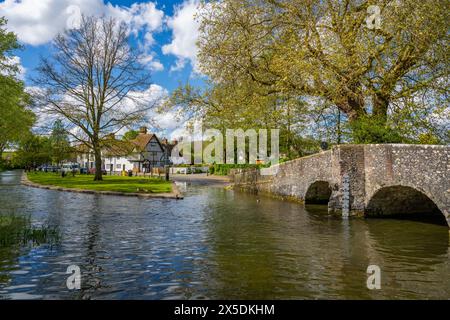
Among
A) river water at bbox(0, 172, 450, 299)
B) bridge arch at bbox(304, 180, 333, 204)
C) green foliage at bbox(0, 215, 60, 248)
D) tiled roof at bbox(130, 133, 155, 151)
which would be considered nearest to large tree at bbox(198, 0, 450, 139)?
bridge arch at bbox(304, 180, 333, 204)

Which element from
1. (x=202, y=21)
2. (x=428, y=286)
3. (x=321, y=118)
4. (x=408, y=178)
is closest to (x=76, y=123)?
(x=202, y=21)

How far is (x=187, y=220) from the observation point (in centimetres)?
1447

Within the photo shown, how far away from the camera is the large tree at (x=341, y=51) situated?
15.9 m

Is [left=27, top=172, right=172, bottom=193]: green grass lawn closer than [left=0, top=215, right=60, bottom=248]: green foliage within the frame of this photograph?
No

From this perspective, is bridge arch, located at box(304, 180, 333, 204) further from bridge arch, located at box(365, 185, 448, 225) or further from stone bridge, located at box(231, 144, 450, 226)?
bridge arch, located at box(365, 185, 448, 225)

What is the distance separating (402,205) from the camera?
53.6 feet

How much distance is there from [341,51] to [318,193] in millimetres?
8527

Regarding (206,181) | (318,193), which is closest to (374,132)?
(318,193)

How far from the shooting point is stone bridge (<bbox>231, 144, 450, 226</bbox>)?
1223 cm

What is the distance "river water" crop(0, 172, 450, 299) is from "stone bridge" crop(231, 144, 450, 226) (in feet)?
3.95

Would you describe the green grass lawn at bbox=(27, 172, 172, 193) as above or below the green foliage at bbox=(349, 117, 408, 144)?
below

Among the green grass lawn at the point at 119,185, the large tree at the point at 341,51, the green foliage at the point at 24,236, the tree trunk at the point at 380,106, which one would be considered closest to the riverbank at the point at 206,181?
the green grass lawn at the point at 119,185

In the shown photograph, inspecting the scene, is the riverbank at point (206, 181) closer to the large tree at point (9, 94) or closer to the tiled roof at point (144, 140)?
the large tree at point (9, 94)

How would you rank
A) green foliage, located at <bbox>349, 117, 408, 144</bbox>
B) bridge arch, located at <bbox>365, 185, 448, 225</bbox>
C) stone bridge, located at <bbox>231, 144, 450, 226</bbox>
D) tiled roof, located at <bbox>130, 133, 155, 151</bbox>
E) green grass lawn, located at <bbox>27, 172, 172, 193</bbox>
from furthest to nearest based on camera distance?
tiled roof, located at <bbox>130, 133, 155, 151</bbox>
green grass lawn, located at <bbox>27, 172, 172, 193</bbox>
green foliage, located at <bbox>349, 117, 408, 144</bbox>
bridge arch, located at <bbox>365, 185, 448, 225</bbox>
stone bridge, located at <bbox>231, 144, 450, 226</bbox>
